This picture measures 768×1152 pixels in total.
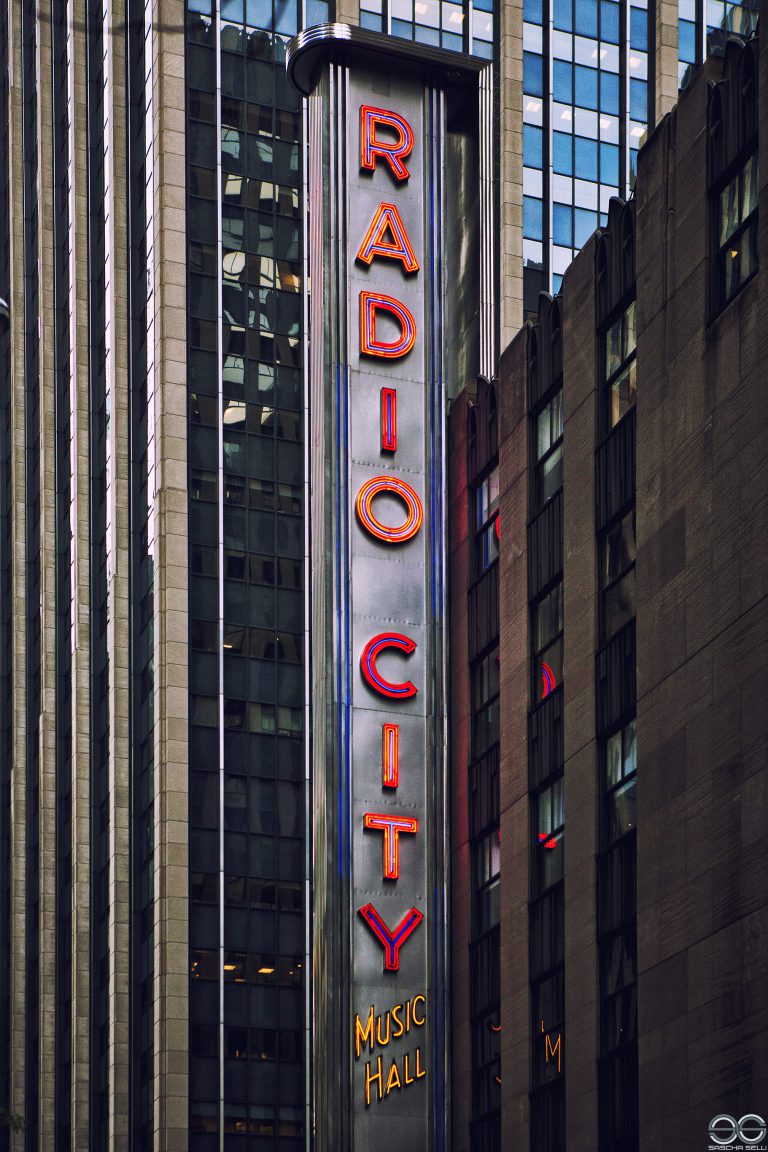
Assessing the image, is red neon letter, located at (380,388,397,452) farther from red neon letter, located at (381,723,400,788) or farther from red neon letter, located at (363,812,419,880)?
red neon letter, located at (363,812,419,880)

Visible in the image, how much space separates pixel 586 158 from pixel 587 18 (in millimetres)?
7083

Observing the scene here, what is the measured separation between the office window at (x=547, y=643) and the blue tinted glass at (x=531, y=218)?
33862 mm

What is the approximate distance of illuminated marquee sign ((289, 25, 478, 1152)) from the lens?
59.2 metres

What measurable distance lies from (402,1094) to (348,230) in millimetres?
26145

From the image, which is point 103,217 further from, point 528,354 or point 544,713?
point 544,713

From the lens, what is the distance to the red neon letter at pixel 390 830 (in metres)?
60.7

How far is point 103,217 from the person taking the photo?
9950 centimetres

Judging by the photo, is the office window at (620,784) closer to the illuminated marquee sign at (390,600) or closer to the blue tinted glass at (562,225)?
the illuminated marquee sign at (390,600)

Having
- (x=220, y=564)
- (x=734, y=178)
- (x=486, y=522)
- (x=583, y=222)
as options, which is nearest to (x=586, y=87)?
(x=583, y=222)

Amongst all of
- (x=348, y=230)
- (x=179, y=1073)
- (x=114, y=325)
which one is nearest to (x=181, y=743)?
(x=179, y=1073)

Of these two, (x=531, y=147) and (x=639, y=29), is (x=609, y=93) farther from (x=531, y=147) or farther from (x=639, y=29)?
(x=531, y=147)

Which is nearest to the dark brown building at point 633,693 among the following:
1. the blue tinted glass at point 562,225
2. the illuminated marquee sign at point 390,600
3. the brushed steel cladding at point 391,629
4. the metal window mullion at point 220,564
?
the brushed steel cladding at point 391,629

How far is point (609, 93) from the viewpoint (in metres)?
91.4
